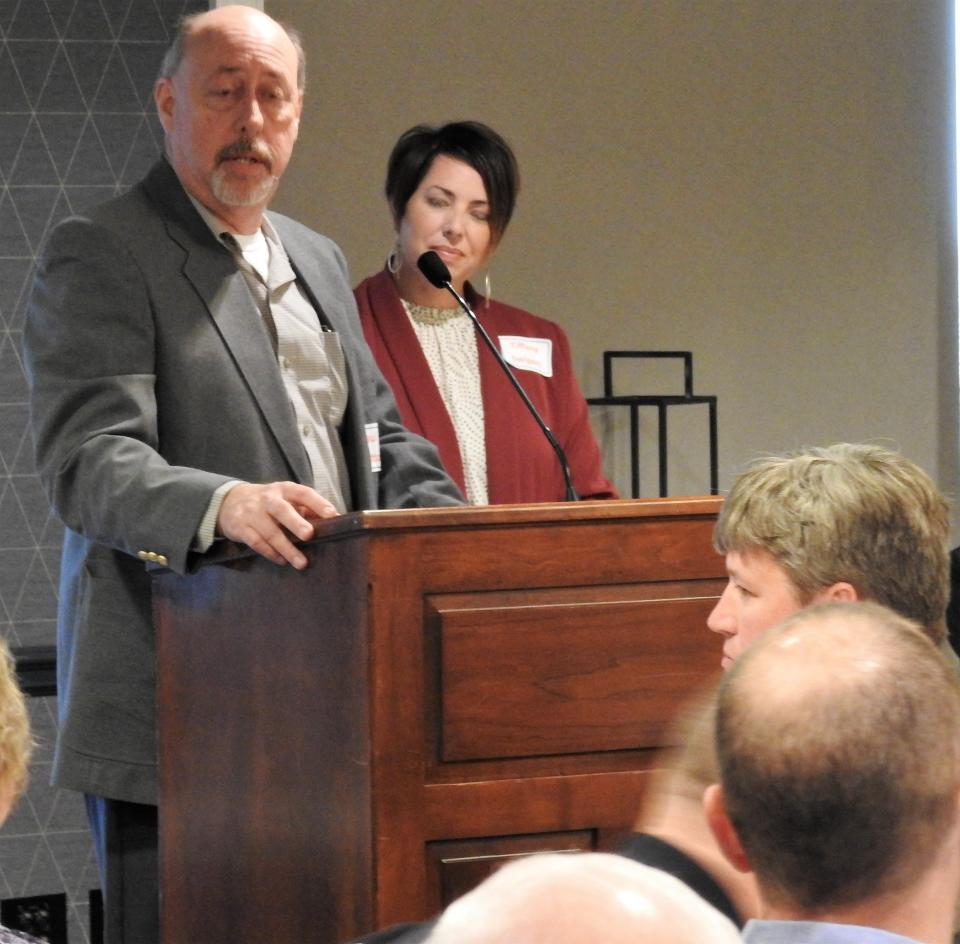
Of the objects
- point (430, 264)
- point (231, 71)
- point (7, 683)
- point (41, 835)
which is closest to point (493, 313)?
point (430, 264)

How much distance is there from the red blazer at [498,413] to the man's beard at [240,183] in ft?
3.07

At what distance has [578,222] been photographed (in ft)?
19.9

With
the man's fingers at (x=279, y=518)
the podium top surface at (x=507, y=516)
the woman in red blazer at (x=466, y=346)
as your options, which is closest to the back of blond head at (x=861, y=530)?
the podium top surface at (x=507, y=516)

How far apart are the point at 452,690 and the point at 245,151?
1.09m

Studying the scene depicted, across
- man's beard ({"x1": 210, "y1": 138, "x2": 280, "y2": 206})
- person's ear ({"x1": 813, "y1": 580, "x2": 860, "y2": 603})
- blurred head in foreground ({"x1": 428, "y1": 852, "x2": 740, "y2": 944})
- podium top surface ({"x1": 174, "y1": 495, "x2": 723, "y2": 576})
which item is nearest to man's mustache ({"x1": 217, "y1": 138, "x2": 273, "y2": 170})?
man's beard ({"x1": 210, "y1": 138, "x2": 280, "y2": 206})

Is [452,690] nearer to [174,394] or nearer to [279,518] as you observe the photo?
[279,518]

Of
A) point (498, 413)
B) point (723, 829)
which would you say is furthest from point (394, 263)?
point (723, 829)

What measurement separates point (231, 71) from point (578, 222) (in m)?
3.54

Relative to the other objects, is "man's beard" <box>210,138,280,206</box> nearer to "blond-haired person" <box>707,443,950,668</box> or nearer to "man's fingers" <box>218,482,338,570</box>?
"man's fingers" <box>218,482,338,570</box>

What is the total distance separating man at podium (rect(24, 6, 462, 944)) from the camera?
231cm

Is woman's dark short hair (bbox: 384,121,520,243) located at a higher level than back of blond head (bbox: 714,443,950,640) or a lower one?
higher

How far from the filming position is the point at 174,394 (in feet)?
7.91

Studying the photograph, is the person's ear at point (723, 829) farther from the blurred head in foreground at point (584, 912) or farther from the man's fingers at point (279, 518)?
the man's fingers at point (279, 518)

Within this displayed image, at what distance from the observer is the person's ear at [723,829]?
1080 millimetres
